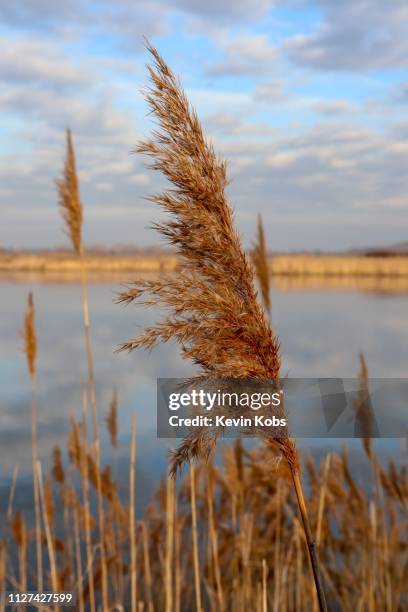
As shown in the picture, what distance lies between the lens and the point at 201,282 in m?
1.36

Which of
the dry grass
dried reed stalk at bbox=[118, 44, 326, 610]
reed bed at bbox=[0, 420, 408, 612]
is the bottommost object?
reed bed at bbox=[0, 420, 408, 612]

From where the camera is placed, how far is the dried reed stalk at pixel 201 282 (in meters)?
1.30

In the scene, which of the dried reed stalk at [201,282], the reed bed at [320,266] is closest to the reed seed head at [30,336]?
A: the dried reed stalk at [201,282]

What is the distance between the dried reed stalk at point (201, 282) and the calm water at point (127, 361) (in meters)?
0.13

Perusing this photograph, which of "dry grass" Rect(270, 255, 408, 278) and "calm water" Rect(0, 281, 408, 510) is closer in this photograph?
"calm water" Rect(0, 281, 408, 510)

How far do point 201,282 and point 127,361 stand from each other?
12308 millimetres

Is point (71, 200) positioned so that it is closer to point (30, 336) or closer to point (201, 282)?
point (30, 336)

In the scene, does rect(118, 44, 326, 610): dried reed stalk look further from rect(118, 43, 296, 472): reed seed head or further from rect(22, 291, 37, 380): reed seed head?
rect(22, 291, 37, 380): reed seed head

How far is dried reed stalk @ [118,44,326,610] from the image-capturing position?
1.30 metres

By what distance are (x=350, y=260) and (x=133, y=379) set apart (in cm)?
1905

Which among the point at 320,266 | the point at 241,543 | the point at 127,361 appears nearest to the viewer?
the point at 241,543

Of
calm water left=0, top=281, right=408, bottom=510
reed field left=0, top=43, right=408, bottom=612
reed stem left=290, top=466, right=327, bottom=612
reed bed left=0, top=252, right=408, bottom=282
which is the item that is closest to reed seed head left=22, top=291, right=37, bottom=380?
reed field left=0, top=43, right=408, bottom=612

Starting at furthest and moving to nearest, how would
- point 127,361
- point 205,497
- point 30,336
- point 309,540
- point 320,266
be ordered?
point 320,266, point 127,361, point 205,497, point 30,336, point 309,540

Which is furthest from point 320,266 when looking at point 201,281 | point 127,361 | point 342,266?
point 201,281
